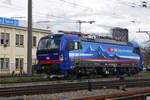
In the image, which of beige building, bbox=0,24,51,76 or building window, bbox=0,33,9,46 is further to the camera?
building window, bbox=0,33,9,46

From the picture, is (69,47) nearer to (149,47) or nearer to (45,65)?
(45,65)

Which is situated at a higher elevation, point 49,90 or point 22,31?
point 22,31

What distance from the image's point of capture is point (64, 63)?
21188 mm

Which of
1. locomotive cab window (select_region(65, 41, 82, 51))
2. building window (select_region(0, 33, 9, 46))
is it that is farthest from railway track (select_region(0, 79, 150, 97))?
building window (select_region(0, 33, 9, 46))

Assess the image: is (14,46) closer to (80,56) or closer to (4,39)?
(4,39)

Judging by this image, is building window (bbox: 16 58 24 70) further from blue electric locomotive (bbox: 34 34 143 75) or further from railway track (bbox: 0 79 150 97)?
railway track (bbox: 0 79 150 97)

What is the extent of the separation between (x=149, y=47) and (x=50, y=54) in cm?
4583

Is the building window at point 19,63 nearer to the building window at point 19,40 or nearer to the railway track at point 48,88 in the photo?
the building window at point 19,40

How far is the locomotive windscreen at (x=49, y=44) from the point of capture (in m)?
21.7

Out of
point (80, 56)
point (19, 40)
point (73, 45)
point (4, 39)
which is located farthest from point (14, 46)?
point (73, 45)

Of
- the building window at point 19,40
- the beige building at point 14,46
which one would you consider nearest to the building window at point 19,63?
the beige building at point 14,46

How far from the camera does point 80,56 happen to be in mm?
22984

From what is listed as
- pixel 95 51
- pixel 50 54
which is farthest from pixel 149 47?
pixel 50 54

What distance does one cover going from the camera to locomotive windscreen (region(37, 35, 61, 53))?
71.2 ft
